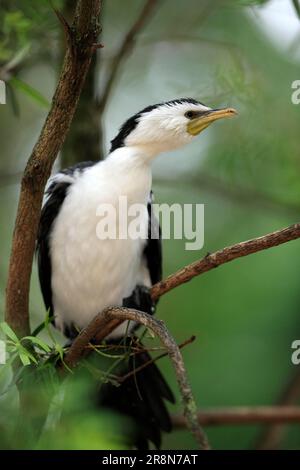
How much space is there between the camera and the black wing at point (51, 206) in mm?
3156

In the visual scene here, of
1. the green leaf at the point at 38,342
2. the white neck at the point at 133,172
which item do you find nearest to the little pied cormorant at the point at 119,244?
the white neck at the point at 133,172

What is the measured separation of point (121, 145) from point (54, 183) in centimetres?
33

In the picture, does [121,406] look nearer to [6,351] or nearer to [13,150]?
[6,351]

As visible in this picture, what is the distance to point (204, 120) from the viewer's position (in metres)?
2.89

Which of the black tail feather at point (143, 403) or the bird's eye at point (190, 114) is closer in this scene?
the bird's eye at point (190, 114)

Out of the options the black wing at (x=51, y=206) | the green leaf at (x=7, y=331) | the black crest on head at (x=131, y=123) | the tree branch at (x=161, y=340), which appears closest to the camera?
the tree branch at (x=161, y=340)

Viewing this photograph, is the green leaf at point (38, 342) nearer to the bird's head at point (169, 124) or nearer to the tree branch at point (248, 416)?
the bird's head at point (169, 124)

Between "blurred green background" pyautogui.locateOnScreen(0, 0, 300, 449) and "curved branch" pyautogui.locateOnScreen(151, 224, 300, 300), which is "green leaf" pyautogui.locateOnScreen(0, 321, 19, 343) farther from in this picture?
"blurred green background" pyautogui.locateOnScreen(0, 0, 300, 449)

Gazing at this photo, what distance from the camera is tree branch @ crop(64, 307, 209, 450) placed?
1.65 metres

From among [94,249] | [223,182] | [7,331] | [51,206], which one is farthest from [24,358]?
[223,182]

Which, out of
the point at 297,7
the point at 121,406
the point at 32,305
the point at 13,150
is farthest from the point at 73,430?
the point at 13,150

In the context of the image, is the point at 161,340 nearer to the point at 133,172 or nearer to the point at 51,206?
the point at 133,172

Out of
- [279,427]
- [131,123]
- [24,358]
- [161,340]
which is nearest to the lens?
[161,340]

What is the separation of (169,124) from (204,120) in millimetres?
130
